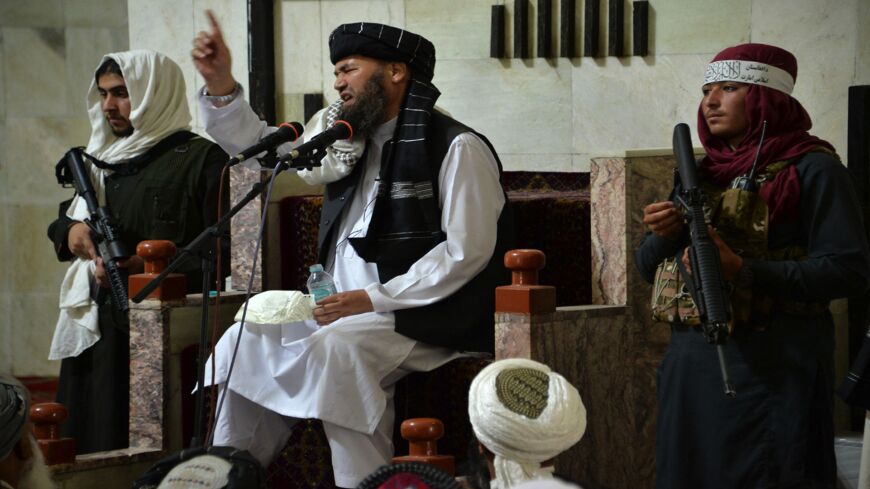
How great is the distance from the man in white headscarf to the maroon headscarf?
259cm

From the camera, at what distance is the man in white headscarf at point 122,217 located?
5828 mm

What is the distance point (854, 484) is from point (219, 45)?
311 cm

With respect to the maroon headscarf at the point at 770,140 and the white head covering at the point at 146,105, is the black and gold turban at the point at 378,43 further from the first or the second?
the maroon headscarf at the point at 770,140

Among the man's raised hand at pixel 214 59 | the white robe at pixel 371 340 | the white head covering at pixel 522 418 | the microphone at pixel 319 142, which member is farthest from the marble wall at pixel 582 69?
the white head covering at pixel 522 418

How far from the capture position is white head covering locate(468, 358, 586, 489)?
259 centimetres

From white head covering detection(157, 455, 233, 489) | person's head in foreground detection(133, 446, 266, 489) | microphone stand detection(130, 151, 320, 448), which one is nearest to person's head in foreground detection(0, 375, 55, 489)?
person's head in foreground detection(133, 446, 266, 489)

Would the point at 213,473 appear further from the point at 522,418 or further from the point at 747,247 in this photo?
the point at 747,247

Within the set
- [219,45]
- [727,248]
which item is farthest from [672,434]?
[219,45]

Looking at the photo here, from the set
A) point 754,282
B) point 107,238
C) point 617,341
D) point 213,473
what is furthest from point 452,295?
point 213,473

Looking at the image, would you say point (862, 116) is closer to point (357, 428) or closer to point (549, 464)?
point (357, 428)

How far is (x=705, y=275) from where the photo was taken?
12.2 ft

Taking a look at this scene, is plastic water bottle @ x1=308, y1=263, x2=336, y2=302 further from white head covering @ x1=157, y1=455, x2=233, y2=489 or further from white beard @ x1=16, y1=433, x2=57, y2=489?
white head covering @ x1=157, y1=455, x2=233, y2=489

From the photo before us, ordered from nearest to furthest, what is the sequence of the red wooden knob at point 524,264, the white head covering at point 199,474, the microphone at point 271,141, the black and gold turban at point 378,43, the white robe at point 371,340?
the white head covering at point 199,474
the microphone at point 271,141
the red wooden knob at point 524,264
the white robe at point 371,340
the black and gold turban at point 378,43

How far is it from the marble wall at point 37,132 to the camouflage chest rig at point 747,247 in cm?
693
